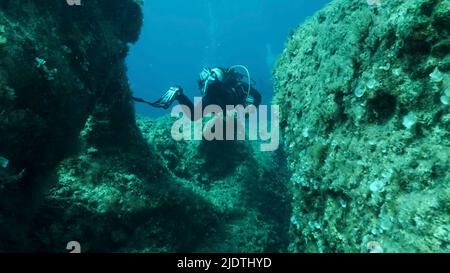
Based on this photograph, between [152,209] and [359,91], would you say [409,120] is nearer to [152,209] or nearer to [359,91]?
[359,91]

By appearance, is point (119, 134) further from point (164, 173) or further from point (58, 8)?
point (58, 8)

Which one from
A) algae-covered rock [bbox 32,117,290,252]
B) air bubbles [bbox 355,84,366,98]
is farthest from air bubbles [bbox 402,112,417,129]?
algae-covered rock [bbox 32,117,290,252]

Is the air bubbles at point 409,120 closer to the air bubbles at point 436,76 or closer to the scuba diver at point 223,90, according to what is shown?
the air bubbles at point 436,76

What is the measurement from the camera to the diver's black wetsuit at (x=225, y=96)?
272 inches

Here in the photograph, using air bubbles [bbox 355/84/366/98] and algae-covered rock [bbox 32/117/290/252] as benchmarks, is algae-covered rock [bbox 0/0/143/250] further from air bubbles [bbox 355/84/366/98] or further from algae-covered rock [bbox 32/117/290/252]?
air bubbles [bbox 355/84/366/98]

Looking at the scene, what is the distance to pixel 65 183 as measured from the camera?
4172 mm

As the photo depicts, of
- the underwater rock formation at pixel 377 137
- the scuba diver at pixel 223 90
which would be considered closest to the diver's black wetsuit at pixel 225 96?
the scuba diver at pixel 223 90

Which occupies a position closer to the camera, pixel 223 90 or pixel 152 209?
pixel 152 209

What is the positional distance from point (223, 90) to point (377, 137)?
4.35 metres

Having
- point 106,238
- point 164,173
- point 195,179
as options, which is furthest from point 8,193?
point 195,179

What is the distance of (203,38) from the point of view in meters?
86.5

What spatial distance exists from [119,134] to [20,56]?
1.94m

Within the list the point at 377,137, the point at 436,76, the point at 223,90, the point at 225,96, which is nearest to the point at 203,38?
the point at 225,96

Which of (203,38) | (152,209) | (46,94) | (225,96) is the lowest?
(152,209)
